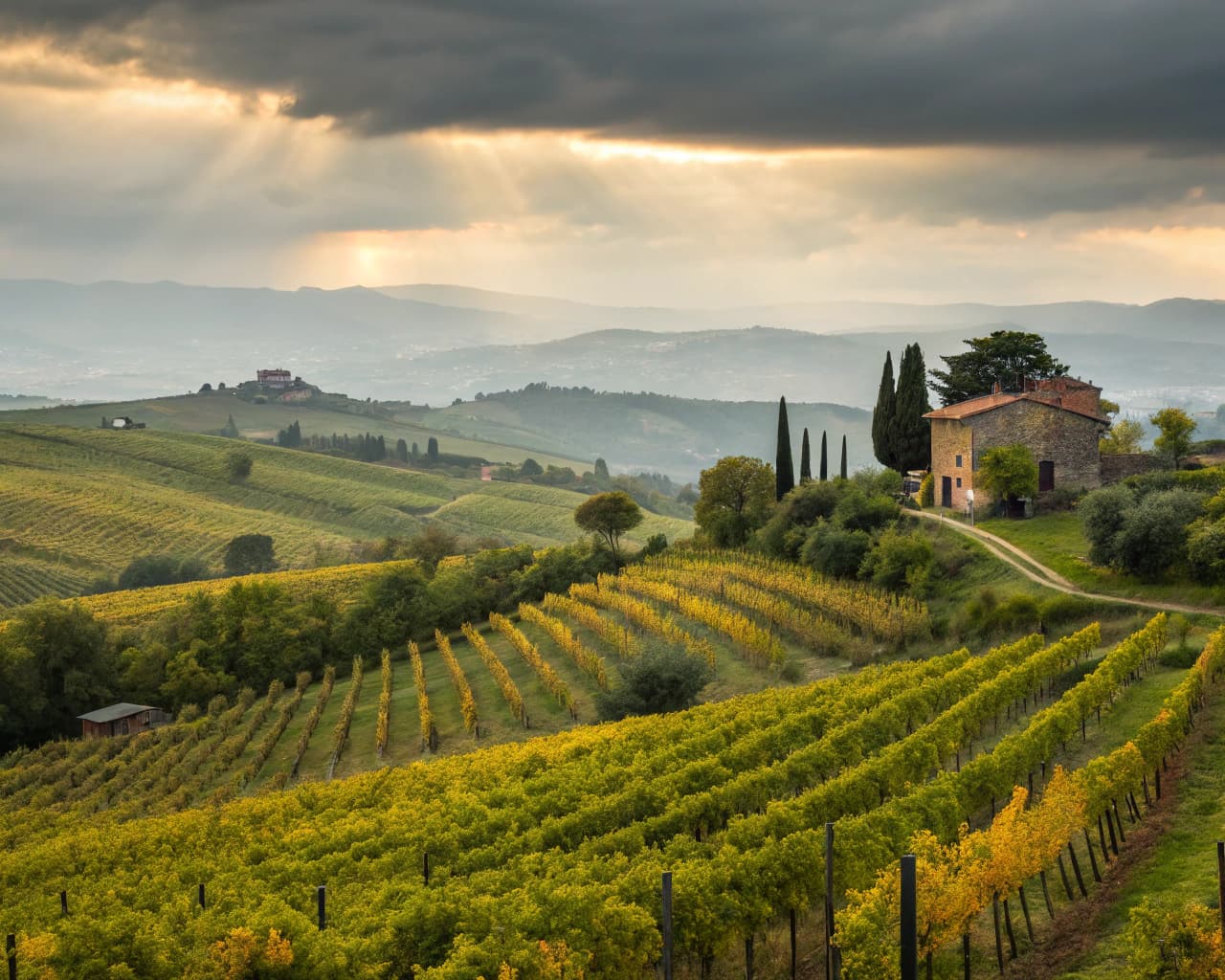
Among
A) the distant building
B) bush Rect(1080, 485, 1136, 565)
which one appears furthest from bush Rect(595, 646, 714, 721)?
the distant building

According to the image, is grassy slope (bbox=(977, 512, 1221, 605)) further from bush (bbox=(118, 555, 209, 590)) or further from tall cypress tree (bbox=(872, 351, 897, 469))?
bush (bbox=(118, 555, 209, 590))

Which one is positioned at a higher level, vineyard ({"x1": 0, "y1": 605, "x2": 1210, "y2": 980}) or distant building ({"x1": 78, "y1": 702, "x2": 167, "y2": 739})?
vineyard ({"x1": 0, "y1": 605, "x2": 1210, "y2": 980})

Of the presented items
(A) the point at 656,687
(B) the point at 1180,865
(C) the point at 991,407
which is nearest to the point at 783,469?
(C) the point at 991,407

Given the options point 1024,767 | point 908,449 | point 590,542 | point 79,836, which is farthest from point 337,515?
point 1024,767

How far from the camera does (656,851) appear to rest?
17969 mm

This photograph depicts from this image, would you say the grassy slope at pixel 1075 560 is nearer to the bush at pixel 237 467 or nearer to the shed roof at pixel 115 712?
the shed roof at pixel 115 712

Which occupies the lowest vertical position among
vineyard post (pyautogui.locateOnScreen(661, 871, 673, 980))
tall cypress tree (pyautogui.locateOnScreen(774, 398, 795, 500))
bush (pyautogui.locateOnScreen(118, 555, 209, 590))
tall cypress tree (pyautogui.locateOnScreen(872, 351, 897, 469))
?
bush (pyautogui.locateOnScreen(118, 555, 209, 590))

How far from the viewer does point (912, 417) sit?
62594 mm

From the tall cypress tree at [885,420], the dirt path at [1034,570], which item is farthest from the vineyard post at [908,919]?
the tall cypress tree at [885,420]

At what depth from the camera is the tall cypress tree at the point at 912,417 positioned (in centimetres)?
6212

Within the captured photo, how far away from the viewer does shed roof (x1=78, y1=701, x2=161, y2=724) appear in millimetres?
47656

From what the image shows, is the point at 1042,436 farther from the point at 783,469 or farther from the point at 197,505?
the point at 197,505

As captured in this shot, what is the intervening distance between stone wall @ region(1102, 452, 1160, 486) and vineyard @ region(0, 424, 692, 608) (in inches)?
2624

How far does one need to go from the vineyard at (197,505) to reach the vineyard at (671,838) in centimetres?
6837
